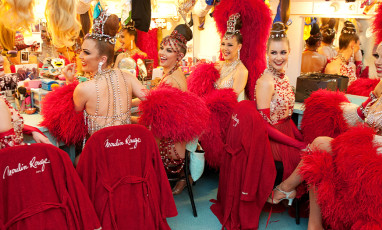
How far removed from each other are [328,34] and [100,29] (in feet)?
8.97

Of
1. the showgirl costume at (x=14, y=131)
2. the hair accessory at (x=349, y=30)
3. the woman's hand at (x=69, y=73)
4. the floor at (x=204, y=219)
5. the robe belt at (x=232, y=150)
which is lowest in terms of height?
the floor at (x=204, y=219)

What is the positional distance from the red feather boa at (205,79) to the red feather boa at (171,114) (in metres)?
0.97

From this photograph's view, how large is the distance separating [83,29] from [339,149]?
99.0 inches

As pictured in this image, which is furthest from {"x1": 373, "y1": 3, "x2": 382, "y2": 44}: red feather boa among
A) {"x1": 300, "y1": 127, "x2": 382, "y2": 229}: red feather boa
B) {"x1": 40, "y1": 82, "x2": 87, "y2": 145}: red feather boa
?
{"x1": 40, "y1": 82, "x2": 87, "y2": 145}: red feather boa

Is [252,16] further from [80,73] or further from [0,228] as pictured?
[0,228]

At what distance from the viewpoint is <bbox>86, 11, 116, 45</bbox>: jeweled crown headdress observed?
7.65 feet

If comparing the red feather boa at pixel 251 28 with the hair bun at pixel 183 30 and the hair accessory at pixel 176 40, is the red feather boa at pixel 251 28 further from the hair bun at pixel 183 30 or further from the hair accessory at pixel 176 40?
the hair accessory at pixel 176 40

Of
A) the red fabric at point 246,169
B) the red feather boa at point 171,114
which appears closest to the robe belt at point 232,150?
the red fabric at point 246,169

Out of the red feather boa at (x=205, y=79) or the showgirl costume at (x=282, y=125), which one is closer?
the showgirl costume at (x=282, y=125)

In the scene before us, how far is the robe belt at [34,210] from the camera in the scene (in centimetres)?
160

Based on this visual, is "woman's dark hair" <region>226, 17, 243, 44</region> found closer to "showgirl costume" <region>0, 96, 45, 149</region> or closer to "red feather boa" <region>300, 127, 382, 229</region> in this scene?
"red feather boa" <region>300, 127, 382, 229</region>

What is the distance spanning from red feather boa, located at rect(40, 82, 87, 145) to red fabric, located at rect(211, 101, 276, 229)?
116cm

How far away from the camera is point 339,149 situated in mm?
2188

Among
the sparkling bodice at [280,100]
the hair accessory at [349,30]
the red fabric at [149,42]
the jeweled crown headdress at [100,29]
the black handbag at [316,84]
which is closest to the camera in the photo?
the jeweled crown headdress at [100,29]
